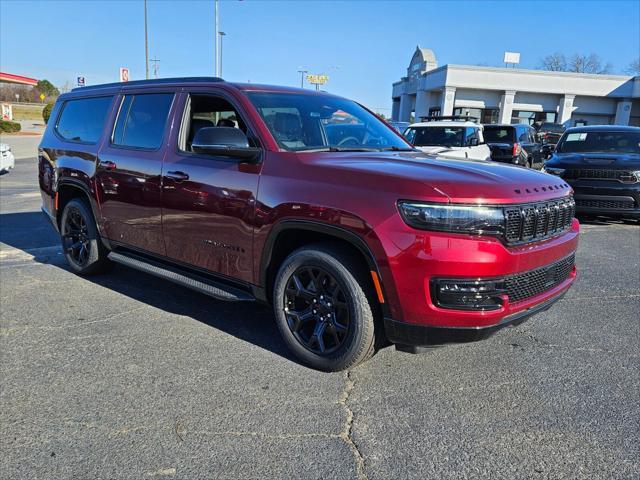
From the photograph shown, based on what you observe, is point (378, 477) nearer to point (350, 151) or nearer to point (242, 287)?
point (242, 287)

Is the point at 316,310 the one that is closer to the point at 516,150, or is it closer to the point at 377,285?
the point at 377,285

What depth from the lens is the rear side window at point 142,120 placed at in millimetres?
4445

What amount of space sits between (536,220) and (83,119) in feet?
15.0

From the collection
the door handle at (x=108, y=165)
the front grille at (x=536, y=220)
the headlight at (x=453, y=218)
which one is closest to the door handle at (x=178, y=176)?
the door handle at (x=108, y=165)

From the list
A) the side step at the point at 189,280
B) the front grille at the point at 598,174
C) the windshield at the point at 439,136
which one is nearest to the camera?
the side step at the point at 189,280

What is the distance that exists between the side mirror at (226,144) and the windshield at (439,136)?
941 centimetres

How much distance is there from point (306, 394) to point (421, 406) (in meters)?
0.69

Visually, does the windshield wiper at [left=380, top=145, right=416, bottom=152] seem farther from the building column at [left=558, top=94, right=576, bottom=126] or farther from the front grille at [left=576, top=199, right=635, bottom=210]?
the building column at [left=558, top=94, right=576, bottom=126]

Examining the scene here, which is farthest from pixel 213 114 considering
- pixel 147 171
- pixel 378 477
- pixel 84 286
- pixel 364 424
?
pixel 378 477

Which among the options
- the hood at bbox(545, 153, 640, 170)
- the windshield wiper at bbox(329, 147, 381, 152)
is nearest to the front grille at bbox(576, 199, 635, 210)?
the hood at bbox(545, 153, 640, 170)

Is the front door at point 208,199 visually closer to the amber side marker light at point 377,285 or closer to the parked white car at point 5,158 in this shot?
the amber side marker light at point 377,285

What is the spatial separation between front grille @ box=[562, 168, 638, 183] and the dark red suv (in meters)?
5.56

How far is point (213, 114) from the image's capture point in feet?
14.2

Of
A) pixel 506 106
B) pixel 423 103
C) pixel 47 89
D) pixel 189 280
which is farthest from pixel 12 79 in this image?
pixel 189 280
